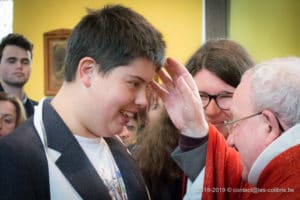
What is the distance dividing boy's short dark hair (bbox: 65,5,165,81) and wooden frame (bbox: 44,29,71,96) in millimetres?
3150

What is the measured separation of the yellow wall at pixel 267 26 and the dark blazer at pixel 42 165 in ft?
9.27

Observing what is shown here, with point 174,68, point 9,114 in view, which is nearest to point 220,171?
point 174,68

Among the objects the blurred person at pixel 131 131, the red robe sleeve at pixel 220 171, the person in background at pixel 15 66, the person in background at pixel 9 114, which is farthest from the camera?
the person in background at pixel 15 66

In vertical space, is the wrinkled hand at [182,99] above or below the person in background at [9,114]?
above

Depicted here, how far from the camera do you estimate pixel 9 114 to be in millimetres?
2580

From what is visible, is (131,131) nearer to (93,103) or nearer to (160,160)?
(160,160)

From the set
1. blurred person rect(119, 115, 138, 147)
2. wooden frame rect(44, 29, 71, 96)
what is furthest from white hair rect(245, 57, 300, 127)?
wooden frame rect(44, 29, 71, 96)

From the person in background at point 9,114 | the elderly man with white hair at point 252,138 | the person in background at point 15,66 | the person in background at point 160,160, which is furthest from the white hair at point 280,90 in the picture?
the person in background at point 15,66

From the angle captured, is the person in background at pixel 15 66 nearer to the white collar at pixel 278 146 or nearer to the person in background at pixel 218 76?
the person in background at pixel 218 76

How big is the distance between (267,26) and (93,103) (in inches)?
119

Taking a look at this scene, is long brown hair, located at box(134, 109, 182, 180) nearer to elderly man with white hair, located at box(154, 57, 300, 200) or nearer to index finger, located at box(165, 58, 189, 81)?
elderly man with white hair, located at box(154, 57, 300, 200)

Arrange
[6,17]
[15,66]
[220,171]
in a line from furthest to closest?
[6,17] < [15,66] < [220,171]

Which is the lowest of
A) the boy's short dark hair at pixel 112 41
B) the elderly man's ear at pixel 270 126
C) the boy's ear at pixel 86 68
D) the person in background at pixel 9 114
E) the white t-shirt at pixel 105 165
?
the person in background at pixel 9 114

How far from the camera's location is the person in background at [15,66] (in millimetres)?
3061
